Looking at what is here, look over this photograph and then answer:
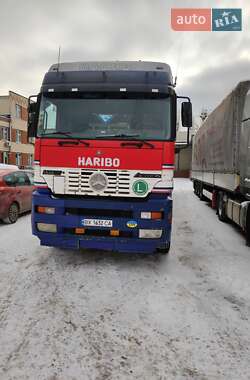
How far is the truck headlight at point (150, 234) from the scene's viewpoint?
4.93 m

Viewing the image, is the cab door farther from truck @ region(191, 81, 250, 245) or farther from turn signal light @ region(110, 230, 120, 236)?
truck @ region(191, 81, 250, 245)

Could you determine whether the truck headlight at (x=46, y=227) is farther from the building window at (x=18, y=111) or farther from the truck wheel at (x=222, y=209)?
the building window at (x=18, y=111)

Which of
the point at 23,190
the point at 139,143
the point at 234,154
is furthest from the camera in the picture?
the point at 23,190

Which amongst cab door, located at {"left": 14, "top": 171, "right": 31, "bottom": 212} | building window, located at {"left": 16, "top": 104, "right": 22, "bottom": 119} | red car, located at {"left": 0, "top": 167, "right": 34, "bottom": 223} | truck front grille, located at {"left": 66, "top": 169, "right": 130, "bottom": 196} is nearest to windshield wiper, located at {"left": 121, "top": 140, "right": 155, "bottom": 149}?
truck front grille, located at {"left": 66, "top": 169, "right": 130, "bottom": 196}

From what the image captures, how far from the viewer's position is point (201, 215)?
11047 millimetres

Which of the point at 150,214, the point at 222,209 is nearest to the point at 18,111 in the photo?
the point at 222,209

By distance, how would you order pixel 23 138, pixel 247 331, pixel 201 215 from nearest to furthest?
pixel 247 331, pixel 201 215, pixel 23 138

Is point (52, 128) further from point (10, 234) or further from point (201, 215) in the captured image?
point (201, 215)

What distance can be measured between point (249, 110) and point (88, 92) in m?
3.89

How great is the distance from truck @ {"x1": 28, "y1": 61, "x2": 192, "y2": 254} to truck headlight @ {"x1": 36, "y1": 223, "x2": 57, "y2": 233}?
0.02m

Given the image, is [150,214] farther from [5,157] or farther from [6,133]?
[6,133]

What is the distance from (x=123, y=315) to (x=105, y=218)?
1.74m

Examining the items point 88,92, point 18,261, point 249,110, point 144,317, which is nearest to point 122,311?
point 144,317

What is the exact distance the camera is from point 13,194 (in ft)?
29.2
